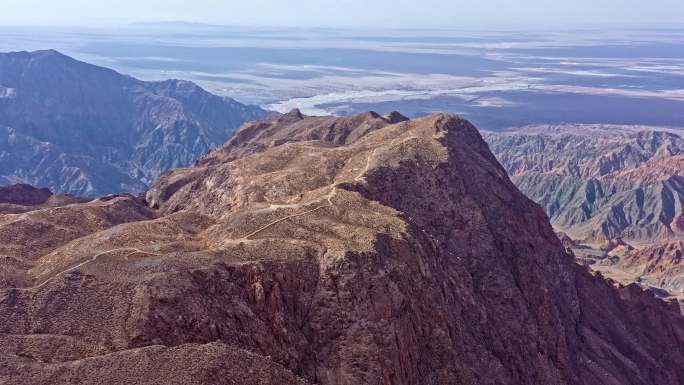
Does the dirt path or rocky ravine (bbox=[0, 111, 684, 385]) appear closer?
rocky ravine (bbox=[0, 111, 684, 385])

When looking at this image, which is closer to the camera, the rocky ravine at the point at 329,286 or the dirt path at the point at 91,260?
the rocky ravine at the point at 329,286

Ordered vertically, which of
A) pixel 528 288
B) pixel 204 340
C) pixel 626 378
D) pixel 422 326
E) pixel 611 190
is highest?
pixel 204 340

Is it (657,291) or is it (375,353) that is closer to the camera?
(375,353)

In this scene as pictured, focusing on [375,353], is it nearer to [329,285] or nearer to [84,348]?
[329,285]

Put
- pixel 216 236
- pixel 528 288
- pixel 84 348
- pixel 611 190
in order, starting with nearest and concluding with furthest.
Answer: pixel 84 348
pixel 216 236
pixel 528 288
pixel 611 190

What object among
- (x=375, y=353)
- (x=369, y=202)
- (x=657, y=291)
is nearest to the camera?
(x=375, y=353)

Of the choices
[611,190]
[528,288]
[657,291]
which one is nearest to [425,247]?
[528,288]

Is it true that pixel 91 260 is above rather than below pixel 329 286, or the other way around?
above

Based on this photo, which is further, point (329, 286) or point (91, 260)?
point (329, 286)
